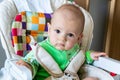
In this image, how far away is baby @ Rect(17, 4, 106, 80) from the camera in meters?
0.98

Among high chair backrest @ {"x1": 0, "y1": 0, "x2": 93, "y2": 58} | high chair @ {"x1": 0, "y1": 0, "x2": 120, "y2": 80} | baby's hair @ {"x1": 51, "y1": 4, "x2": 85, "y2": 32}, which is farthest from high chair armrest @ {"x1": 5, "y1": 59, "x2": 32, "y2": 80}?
baby's hair @ {"x1": 51, "y1": 4, "x2": 85, "y2": 32}

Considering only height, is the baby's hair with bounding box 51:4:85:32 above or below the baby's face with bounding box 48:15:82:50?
above

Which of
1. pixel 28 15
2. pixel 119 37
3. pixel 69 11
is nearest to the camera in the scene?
pixel 69 11

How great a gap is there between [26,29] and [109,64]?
15.4 inches

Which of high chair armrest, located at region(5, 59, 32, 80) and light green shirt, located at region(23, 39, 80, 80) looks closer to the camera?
high chair armrest, located at region(5, 59, 32, 80)

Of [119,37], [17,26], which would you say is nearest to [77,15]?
[17,26]

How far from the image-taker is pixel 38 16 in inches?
44.2

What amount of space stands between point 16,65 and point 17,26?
0.82 ft

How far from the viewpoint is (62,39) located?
3.22 ft

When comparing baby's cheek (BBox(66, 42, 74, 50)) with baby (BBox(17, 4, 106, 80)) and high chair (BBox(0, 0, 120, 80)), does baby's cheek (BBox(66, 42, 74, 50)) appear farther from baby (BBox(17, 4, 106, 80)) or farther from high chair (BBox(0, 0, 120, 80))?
high chair (BBox(0, 0, 120, 80))

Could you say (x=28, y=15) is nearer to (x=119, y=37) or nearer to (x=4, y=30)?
(x=4, y=30)

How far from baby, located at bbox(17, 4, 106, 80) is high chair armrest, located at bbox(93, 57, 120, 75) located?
0.09 ft

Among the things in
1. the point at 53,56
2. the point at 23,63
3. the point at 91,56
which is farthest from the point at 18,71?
the point at 91,56

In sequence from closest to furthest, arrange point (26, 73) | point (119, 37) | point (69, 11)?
point (26, 73) < point (69, 11) < point (119, 37)
